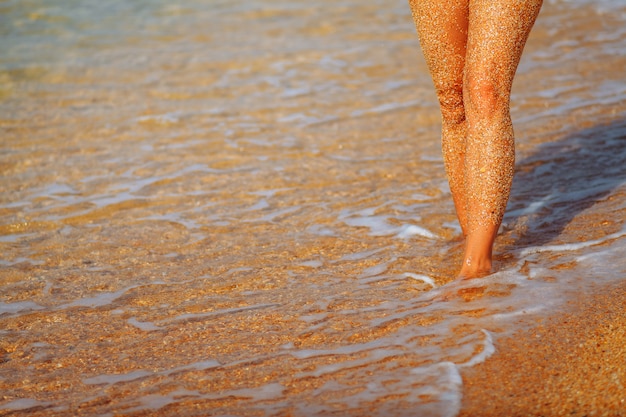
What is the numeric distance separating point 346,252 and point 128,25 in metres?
6.61

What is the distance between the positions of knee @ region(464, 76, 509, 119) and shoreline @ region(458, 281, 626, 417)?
74 centimetres

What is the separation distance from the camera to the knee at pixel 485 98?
9.48 ft

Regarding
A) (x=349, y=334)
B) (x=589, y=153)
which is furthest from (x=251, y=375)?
(x=589, y=153)

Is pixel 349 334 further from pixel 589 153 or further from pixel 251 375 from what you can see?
pixel 589 153

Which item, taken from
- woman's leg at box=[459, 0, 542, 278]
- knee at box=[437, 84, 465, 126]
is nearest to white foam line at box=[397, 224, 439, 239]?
knee at box=[437, 84, 465, 126]

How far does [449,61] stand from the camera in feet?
10.4

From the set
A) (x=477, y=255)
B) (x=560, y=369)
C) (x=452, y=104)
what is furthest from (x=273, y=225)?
(x=560, y=369)

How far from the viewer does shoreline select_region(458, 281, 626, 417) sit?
2.23m

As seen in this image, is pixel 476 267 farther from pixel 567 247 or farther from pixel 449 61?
pixel 449 61

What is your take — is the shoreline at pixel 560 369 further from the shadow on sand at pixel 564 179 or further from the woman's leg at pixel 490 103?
the shadow on sand at pixel 564 179

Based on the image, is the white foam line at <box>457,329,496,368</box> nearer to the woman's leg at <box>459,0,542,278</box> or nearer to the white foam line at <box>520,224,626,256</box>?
the woman's leg at <box>459,0,542,278</box>

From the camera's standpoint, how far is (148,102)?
6.29 meters

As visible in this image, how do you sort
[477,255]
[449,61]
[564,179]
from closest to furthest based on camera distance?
[477,255]
[449,61]
[564,179]

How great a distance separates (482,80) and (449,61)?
1.07 feet
